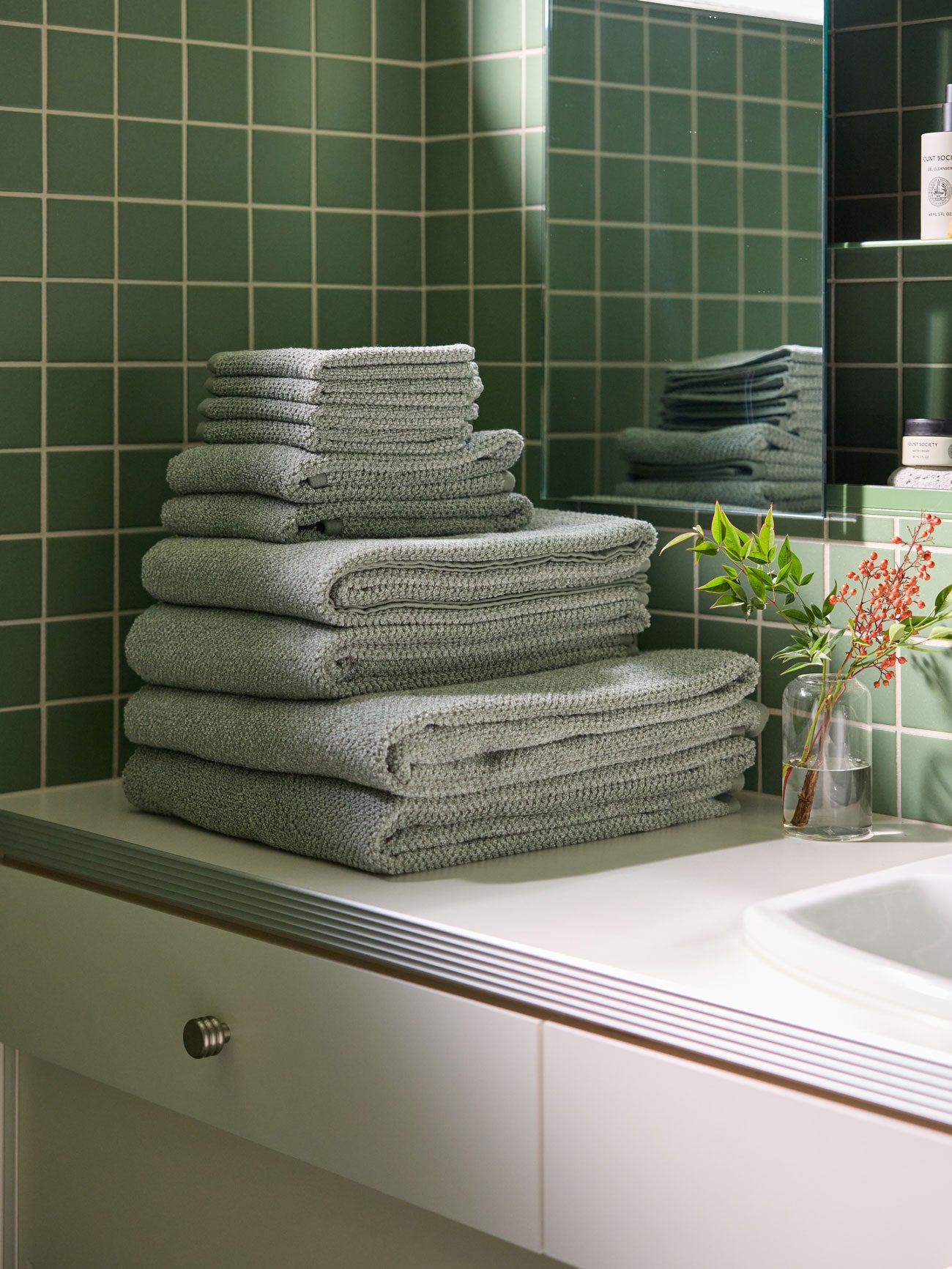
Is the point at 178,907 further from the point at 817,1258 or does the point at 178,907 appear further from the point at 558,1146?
the point at 817,1258

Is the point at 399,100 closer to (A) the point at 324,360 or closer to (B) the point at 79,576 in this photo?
(A) the point at 324,360

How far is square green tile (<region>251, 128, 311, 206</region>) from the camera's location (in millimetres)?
1710

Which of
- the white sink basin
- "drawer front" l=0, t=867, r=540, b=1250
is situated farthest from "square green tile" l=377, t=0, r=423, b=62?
the white sink basin

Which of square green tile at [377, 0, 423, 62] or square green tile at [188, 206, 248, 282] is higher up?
square green tile at [377, 0, 423, 62]

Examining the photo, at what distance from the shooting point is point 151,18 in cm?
163

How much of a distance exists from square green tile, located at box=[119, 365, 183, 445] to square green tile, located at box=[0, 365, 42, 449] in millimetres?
92

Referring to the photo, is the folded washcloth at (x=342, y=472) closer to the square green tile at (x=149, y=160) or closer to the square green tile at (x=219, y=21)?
the square green tile at (x=149, y=160)

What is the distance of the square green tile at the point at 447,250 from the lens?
1814 millimetres

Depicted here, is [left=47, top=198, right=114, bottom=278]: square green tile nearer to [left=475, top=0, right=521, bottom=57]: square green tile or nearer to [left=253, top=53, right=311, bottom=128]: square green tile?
[left=253, top=53, right=311, bottom=128]: square green tile

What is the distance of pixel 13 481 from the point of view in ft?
5.16

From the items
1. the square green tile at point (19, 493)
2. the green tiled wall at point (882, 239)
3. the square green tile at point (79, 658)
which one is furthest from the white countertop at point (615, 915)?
the green tiled wall at point (882, 239)

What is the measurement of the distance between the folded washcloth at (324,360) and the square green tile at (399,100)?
1.40 ft

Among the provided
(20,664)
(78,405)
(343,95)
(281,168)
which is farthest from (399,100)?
(20,664)

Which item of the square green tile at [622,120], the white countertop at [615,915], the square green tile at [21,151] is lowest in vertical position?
the white countertop at [615,915]
